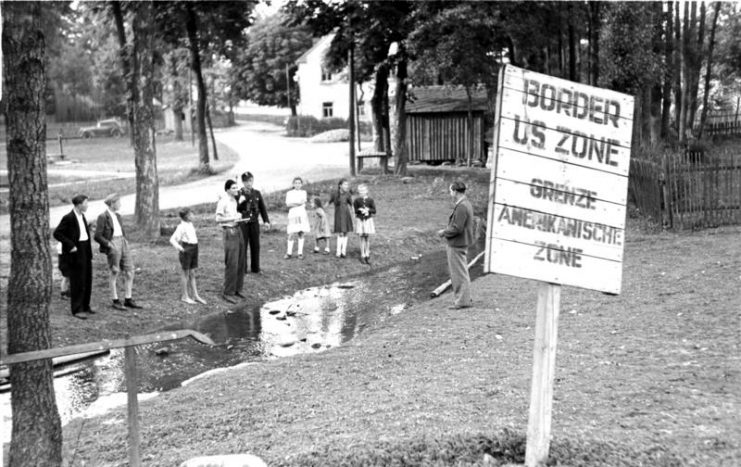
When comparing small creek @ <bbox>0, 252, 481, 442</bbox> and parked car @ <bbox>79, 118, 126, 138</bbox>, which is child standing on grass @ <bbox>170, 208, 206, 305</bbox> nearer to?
small creek @ <bbox>0, 252, 481, 442</bbox>

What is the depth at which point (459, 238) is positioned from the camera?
13.0m

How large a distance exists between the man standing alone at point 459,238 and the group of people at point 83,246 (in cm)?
530

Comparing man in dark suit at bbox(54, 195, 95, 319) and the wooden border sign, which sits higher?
the wooden border sign

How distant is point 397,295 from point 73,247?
6.15 m

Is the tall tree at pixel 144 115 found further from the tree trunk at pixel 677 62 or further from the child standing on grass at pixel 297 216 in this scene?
the tree trunk at pixel 677 62

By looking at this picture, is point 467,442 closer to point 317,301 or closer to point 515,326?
point 515,326

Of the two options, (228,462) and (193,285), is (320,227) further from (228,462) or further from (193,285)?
(228,462)

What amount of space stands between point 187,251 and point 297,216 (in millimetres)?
3911

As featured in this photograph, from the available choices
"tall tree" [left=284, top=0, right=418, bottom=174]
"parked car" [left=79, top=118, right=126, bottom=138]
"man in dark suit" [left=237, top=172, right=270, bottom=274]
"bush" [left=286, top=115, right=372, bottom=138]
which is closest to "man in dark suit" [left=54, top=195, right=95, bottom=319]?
"man in dark suit" [left=237, top=172, right=270, bottom=274]

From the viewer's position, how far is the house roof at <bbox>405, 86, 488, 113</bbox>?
3941 centimetres

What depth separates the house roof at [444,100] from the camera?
39.4 m

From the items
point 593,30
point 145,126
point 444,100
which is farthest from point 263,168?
point 145,126

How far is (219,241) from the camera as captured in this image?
773 inches

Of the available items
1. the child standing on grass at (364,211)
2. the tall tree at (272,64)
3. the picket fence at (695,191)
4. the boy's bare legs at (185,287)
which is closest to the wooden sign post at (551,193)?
the boy's bare legs at (185,287)
